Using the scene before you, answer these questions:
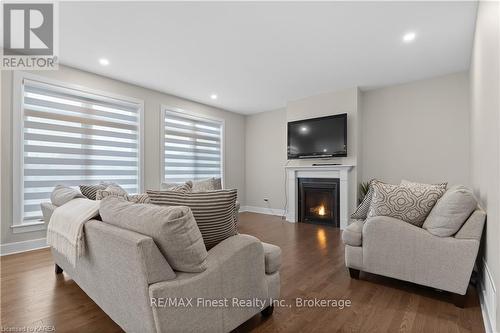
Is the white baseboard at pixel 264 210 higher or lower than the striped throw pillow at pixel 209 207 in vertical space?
lower

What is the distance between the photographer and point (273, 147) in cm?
589

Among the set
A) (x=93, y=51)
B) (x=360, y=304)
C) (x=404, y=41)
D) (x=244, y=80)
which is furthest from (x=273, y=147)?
(x=360, y=304)

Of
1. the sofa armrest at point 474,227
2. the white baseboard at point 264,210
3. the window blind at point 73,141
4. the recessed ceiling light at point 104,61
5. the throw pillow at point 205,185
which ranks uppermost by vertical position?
the recessed ceiling light at point 104,61

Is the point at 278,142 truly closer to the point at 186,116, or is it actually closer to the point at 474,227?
the point at 186,116

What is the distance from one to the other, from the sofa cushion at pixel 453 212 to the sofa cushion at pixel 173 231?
5.90 feet

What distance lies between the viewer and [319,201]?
191 inches

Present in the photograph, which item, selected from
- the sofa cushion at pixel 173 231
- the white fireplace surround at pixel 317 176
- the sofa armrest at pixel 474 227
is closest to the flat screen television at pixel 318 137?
the white fireplace surround at pixel 317 176

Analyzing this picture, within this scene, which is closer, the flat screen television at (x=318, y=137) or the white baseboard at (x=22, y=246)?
the white baseboard at (x=22, y=246)

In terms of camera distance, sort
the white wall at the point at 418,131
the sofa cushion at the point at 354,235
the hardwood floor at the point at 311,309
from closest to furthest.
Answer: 1. the hardwood floor at the point at 311,309
2. the sofa cushion at the point at 354,235
3. the white wall at the point at 418,131

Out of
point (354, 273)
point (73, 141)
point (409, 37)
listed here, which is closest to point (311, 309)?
point (354, 273)

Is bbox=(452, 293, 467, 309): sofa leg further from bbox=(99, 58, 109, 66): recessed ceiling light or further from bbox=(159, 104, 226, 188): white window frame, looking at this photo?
bbox=(99, 58, 109, 66): recessed ceiling light

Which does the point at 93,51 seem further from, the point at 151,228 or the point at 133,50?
the point at 151,228

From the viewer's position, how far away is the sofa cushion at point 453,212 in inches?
71.9

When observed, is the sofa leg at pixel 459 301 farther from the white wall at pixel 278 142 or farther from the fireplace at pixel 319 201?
the fireplace at pixel 319 201
